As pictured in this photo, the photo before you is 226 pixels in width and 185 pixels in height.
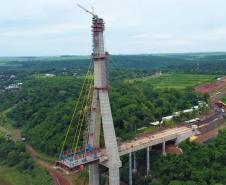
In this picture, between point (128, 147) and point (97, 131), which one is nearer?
point (97, 131)

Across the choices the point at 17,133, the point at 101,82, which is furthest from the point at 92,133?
the point at 17,133

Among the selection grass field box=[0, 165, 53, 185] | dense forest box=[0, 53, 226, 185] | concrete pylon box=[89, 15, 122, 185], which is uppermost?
concrete pylon box=[89, 15, 122, 185]

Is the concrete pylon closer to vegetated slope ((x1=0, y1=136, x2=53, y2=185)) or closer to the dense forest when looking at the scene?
the dense forest

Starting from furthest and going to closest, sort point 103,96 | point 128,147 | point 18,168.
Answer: point 18,168
point 128,147
point 103,96

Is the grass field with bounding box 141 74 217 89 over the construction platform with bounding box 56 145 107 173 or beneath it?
over

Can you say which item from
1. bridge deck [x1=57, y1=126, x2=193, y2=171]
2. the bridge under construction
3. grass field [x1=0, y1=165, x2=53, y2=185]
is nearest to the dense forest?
grass field [x1=0, y1=165, x2=53, y2=185]

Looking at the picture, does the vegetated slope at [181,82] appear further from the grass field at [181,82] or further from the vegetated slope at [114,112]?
the vegetated slope at [114,112]

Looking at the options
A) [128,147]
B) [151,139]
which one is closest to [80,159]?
[128,147]

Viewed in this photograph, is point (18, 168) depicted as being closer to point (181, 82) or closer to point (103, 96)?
point (103, 96)
